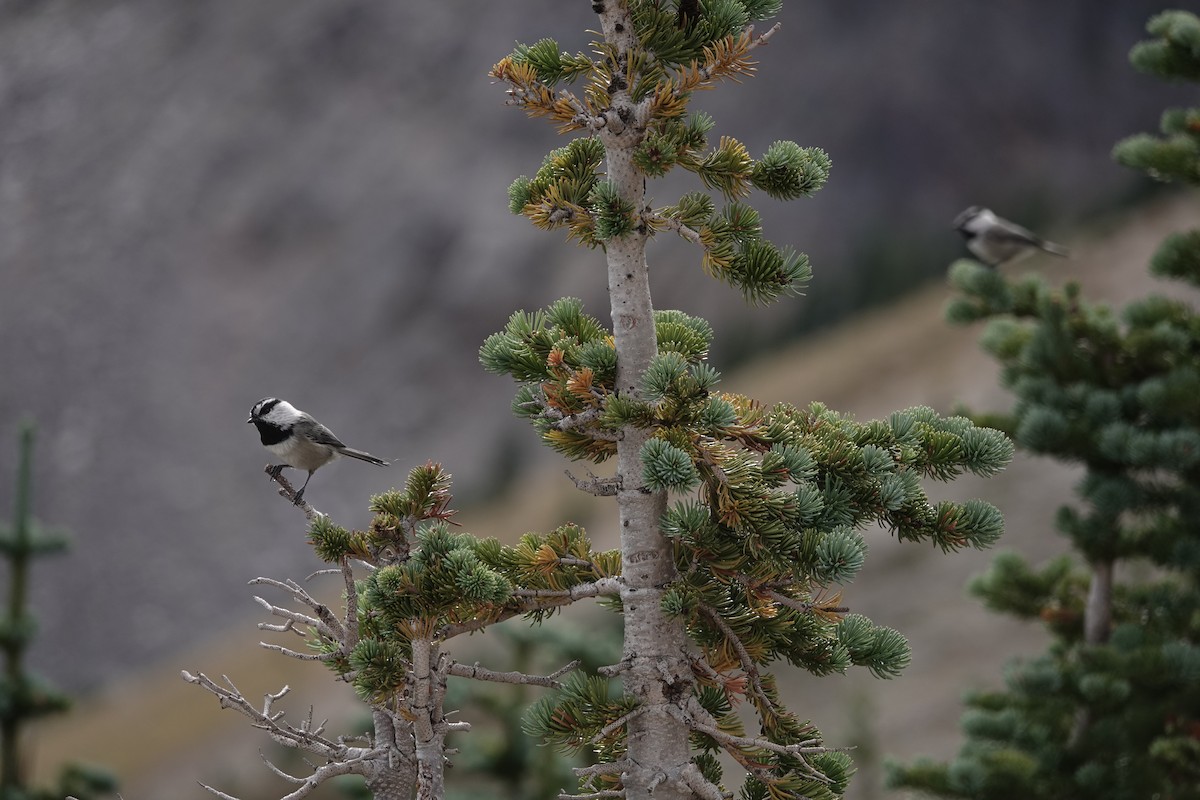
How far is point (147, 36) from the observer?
274 ft

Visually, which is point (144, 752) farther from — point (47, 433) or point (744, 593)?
point (744, 593)

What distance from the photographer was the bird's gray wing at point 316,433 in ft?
24.0

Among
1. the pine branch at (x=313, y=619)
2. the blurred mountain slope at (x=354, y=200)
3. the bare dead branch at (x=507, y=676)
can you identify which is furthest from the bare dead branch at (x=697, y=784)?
the blurred mountain slope at (x=354, y=200)

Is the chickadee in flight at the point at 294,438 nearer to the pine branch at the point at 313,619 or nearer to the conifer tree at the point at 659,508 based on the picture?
the pine branch at the point at 313,619

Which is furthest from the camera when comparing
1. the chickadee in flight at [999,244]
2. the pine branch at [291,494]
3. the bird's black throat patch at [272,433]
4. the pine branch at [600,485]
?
the chickadee in flight at [999,244]

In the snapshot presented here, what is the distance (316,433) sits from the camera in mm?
7367

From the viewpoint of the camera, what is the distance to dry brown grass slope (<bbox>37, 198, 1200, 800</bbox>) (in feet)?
76.6

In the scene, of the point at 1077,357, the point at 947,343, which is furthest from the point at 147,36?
the point at 1077,357

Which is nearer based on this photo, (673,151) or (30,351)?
(673,151)

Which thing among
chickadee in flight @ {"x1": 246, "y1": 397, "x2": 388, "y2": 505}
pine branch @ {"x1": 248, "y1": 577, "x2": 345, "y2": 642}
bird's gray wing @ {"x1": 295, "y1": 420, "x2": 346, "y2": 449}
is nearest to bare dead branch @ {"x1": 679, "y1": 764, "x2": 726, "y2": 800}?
pine branch @ {"x1": 248, "y1": 577, "x2": 345, "y2": 642}

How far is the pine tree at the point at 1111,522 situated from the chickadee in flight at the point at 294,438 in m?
5.93

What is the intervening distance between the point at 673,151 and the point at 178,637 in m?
60.0

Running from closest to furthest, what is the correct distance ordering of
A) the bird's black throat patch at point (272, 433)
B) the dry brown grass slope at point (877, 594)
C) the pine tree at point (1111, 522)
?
1. the bird's black throat patch at point (272, 433)
2. the pine tree at point (1111, 522)
3. the dry brown grass slope at point (877, 594)

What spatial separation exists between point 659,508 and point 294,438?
2.71 metres
